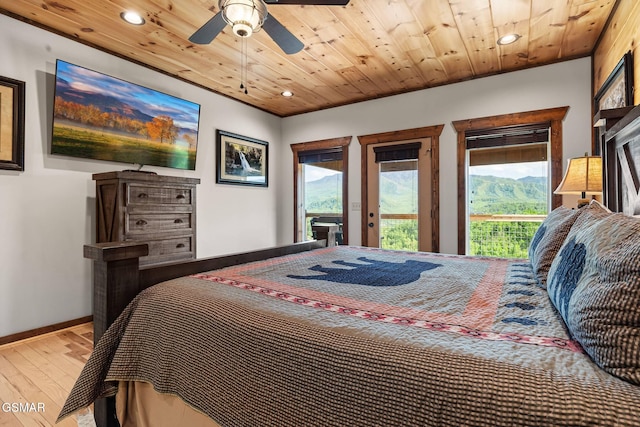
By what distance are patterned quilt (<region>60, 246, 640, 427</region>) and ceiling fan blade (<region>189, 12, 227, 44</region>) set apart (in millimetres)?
1632

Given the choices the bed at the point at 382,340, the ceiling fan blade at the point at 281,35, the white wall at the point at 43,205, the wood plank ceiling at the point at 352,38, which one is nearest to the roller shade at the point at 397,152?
the wood plank ceiling at the point at 352,38

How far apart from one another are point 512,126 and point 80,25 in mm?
4349

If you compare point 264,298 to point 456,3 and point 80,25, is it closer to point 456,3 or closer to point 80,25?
point 456,3

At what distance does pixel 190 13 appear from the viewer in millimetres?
2533

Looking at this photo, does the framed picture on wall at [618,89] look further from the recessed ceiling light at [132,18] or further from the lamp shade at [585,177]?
the recessed ceiling light at [132,18]

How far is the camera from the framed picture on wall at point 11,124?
2.50 metres

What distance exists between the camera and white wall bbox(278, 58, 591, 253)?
3.28 metres

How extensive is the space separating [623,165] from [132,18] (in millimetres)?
3481

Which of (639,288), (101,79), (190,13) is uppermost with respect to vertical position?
(190,13)

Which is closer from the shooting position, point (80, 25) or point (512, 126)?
point (80, 25)

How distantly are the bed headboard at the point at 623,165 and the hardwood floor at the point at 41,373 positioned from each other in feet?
9.68

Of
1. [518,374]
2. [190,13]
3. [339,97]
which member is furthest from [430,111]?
[518,374]

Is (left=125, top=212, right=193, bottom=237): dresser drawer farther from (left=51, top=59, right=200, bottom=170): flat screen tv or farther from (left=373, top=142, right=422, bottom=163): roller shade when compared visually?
(left=373, top=142, right=422, bottom=163): roller shade

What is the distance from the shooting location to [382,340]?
847 mm
